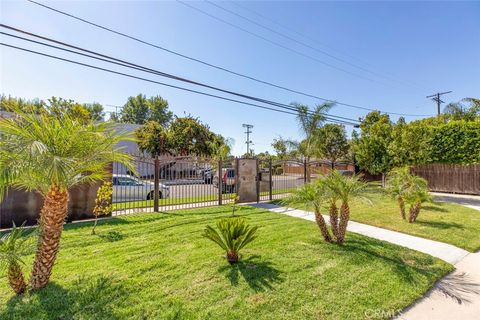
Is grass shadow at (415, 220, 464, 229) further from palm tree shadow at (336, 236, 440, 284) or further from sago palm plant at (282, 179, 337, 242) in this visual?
sago palm plant at (282, 179, 337, 242)

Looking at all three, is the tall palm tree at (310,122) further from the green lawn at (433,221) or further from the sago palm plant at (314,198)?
the sago palm plant at (314,198)

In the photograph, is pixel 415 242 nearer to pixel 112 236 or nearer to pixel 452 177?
pixel 112 236

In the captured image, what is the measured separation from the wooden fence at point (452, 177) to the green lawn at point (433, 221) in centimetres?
772

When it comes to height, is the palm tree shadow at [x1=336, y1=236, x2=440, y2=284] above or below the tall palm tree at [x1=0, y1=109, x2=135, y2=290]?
below

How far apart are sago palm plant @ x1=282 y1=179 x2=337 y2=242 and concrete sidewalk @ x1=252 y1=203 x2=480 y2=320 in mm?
1775

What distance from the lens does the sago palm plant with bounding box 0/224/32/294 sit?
3096 mm

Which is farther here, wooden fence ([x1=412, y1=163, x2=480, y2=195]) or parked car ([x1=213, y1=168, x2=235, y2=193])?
wooden fence ([x1=412, y1=163, x2=480, y2=195])

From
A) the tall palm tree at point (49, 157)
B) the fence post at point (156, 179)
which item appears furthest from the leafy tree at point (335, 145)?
the tall palm tree at point (49, 157)

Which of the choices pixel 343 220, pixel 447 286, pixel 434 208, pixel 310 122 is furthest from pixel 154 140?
pixel 447 286

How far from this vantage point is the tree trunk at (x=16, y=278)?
10.4 feet

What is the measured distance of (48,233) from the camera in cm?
325

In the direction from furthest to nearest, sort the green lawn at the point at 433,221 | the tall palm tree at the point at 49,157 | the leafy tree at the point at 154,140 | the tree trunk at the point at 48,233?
the leafy tree at the point at 154,140 < the green lawn at the point at 433,221 < the tree trunk at the point at 48,233 < the tall palm tree at the point at 49,157

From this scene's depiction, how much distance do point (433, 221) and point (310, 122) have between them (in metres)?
11.6

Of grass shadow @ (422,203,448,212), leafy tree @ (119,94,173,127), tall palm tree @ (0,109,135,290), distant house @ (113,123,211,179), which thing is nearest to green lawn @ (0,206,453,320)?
tall palm tree @ (0,109,135,290)
